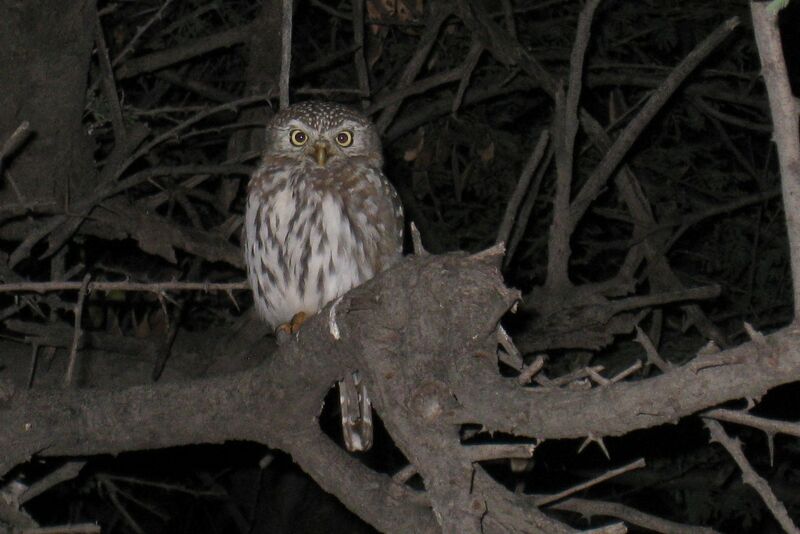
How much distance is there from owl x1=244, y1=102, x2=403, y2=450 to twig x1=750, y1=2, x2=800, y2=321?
99.6 inches

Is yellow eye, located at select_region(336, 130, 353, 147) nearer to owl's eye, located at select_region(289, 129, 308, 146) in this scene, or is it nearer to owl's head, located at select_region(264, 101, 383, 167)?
owl's head, located at select_region(264, 101, 383, 167)

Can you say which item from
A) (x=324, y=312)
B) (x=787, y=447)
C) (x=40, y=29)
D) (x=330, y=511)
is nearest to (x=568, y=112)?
(x=324, y=312)

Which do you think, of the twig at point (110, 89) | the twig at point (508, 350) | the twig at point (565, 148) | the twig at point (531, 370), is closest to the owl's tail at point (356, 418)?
the twig at point (565, 148)

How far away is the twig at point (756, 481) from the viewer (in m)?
1.77

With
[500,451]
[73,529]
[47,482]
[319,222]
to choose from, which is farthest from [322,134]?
[500,451]

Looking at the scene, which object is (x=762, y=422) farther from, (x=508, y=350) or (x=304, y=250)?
(x=304, y=250)

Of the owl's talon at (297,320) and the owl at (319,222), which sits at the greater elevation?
the owl at (319,222)

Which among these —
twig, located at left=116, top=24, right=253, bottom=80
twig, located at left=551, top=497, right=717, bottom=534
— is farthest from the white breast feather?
twig, located at left=551, top=497, right=717, bottom=534

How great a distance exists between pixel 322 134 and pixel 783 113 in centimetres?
306

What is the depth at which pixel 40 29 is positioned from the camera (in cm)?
398

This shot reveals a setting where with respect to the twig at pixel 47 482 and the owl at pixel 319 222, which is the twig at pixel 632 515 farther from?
the twig at pixel 47 482

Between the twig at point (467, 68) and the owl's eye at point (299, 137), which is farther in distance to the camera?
the twig at point (467, 68)

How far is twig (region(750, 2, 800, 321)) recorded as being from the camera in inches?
50.6

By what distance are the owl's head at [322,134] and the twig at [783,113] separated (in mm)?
2934
